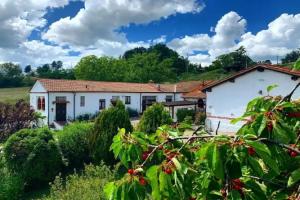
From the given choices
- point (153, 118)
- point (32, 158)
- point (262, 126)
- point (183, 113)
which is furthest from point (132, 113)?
point (262, 126)

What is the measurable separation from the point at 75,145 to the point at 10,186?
3127 mm

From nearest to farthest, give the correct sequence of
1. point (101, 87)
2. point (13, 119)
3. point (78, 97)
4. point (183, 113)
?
point (13, 119) → point (183, 113) → point (78, 97) → point (101, 87)

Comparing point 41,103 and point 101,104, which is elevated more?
point 41,103

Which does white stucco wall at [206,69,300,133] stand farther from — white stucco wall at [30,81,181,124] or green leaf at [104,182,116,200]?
green leaf at [104,182,116,200]

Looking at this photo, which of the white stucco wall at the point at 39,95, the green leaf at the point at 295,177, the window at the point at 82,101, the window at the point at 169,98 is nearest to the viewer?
the green leaf at the point at 295,177

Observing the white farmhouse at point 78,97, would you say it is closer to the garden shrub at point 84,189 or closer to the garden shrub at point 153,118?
the garden shrub at point 153,118

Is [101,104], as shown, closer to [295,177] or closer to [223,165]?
[295,177]

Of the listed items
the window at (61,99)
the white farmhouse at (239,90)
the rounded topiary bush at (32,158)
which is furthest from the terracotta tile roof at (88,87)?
the rounded topiary bush at (32,158)

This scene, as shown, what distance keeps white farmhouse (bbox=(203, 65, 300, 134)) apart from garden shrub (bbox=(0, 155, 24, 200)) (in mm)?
12695

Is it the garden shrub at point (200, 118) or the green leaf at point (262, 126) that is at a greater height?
the green leaf at point (262, 126)

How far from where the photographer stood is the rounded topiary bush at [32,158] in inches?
439

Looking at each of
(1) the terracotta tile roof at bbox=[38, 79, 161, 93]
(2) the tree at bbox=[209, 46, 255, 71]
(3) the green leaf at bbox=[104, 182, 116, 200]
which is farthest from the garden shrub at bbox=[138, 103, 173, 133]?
(2) the tree at bbox=[209, 46, 255, 71]

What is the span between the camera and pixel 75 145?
41.9 feet

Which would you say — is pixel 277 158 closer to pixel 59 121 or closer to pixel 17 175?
pixel 17 175
